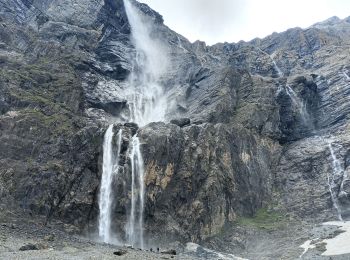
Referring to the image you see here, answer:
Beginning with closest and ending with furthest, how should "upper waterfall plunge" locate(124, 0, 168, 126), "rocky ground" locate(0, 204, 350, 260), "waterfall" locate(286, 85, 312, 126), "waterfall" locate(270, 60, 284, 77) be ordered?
"rocky ground" locate(0, 204, 350, 260)
"waterfall" locate(286, 85, 312, 126)
"upper waterfall plunge" locate(124, 0, 168, 126)
"waterfall" locate(270, 60, 284, 77)

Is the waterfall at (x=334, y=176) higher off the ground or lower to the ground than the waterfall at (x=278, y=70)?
lower

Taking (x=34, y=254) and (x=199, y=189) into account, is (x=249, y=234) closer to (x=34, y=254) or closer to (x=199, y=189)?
(x=199, y=189)

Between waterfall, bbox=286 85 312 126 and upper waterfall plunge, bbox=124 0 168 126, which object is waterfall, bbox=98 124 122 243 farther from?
waterfall, bbox=286 85 312 126

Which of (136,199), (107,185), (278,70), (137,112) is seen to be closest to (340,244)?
(136,199)

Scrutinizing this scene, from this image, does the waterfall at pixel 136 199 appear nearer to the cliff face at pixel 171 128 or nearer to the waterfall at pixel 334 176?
the cliff face at pixel 171 128

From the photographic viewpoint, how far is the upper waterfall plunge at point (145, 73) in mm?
98688

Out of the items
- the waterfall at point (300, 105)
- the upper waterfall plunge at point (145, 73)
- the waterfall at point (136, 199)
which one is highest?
the upper waterfall plunge at point (145, 73)

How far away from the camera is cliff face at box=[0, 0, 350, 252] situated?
6372 centimetres

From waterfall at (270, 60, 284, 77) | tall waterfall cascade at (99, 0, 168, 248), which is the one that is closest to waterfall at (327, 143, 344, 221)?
tall waterfall cascade at (99, 0, 168, 248)

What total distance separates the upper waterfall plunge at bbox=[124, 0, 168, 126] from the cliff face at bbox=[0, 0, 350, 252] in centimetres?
227

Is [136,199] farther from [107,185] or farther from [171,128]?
[171,128]

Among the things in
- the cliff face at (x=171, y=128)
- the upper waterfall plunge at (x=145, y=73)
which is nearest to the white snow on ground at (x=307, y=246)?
the cliff face at (x=171, y=128)

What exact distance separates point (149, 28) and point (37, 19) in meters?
35.5

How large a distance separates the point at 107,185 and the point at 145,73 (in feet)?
186
